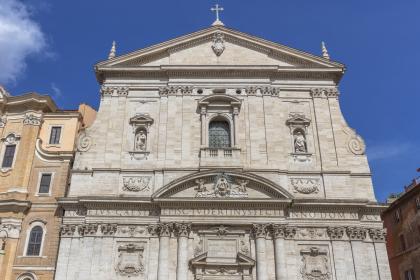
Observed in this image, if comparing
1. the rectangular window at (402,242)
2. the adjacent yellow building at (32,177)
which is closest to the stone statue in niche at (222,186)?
the adjacent yellow building at (32,177)

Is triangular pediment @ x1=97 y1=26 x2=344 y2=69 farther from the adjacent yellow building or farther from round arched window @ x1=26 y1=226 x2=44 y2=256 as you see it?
round arched window @ x1=26 y1=226 x2=44 y2=256

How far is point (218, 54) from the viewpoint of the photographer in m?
27.6

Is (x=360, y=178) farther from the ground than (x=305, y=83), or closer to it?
closer to it

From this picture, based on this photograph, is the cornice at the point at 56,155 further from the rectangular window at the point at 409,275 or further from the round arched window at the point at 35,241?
the rectangular window at the point at 409,275

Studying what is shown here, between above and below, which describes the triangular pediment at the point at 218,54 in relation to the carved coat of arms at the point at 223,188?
above

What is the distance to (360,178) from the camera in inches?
937

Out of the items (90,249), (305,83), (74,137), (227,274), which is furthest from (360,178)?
(74,137)

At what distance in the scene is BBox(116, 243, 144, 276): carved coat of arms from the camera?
70.6ft

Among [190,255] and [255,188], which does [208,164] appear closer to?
[255,188]

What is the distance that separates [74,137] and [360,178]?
15487 millimetres

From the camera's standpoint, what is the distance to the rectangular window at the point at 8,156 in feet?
82.4

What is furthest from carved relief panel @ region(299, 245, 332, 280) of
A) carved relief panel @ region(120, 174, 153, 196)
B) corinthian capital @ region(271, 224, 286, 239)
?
carved relief panel @ region(120, 174, 153, 196)

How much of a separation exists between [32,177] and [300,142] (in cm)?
1432

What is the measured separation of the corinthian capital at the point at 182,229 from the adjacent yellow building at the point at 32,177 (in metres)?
6.02
